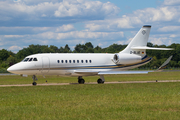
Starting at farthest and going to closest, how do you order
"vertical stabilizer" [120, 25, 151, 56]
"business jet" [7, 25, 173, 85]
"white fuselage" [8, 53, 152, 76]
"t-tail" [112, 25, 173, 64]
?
"vertical stabilizer" [120, 25, 151, 56]
"t-tail" [112, 25, 173, 64]
"business jet" [7, 25, 173, 85]
"white fuselage" [8, 53, 152, 76]

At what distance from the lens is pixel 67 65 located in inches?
1401

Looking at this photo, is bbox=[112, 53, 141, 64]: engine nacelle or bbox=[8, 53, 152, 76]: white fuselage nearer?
bbox=[8, 53, 152, 76]: white fuselage

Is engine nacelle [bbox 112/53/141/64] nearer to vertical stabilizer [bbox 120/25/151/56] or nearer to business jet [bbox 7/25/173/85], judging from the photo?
business jet [bbox 7/25/173/85]

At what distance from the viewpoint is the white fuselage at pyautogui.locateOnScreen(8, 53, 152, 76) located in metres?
33.2

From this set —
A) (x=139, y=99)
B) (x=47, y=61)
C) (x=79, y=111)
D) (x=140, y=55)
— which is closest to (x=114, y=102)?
(x=139, y=99)

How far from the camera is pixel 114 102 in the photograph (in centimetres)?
1777

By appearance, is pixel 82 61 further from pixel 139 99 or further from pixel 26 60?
pixel 139 99

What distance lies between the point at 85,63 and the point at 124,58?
5587 mm

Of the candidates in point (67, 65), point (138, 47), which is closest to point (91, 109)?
point (67, 65)

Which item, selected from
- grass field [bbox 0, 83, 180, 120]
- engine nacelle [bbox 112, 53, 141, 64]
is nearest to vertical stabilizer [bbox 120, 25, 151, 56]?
engine nacelle [bbox 112, 53, 141, 64]

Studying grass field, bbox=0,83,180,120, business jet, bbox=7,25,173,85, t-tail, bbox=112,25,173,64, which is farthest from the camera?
t-tail, bbox=112,25,173,64

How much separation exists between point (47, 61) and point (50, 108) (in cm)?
1878

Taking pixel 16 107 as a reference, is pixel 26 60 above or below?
above

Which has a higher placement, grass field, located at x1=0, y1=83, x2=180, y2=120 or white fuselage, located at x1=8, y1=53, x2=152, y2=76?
white fuselage, located at x1=8, y1=53, x2=152, y2=76
